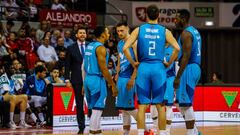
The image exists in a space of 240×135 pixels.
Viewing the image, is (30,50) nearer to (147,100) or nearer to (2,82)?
(2,82)

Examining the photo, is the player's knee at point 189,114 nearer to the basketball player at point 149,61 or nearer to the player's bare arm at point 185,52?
the player's bare arm at point 185,52

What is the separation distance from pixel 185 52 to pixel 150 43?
37.2 inches

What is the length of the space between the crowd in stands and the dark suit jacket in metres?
3.07

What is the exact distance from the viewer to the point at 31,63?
19.6 meters

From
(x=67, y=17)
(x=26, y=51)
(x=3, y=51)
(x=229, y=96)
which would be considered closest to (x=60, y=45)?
(x=26, y=51)

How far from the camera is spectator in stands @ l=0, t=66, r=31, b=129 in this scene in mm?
16531

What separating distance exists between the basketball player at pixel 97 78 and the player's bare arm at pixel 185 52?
3.60 ft

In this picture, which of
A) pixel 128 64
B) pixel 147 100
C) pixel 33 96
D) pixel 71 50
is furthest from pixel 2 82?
pixel 147 100

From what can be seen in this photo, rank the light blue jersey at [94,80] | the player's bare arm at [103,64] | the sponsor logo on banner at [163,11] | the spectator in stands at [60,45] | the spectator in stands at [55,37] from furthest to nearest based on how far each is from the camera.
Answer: the sponsor logo on banner at [163,11]
the spectator in stands at [55,37]
the spectator in stands at [60,45]
the light blue jersey at [94,80]
the player's bare arm at [103,64]

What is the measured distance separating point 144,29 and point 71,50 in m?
3.96

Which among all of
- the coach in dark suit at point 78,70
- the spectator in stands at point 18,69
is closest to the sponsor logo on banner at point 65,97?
the spectator in stands at point 18,69

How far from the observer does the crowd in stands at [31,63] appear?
16.8 metres

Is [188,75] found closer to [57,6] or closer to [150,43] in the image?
[150,43]

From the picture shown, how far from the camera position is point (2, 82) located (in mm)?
16531
